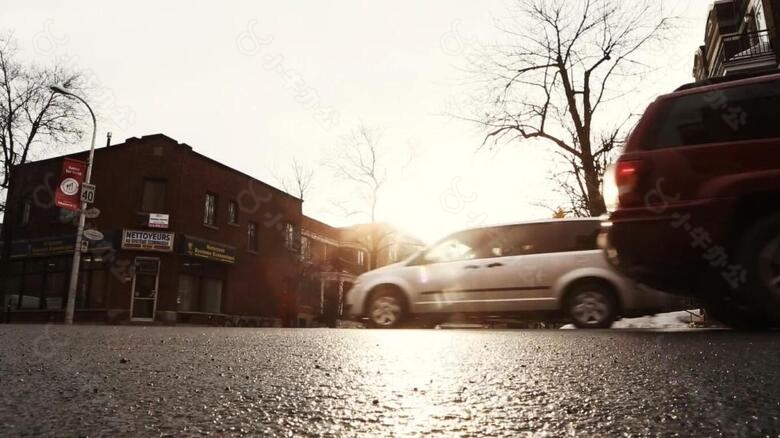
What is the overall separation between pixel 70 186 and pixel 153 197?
4197mm

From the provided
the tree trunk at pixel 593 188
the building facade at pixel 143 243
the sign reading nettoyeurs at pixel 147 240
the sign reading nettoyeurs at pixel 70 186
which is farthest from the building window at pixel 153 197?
the tree trunk at pixel 593 188

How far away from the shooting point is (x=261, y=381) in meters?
2.53

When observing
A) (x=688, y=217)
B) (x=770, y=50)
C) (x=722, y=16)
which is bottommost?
(x=688, y=217)

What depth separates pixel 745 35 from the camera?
844 inches

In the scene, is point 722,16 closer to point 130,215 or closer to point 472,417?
point 130,215

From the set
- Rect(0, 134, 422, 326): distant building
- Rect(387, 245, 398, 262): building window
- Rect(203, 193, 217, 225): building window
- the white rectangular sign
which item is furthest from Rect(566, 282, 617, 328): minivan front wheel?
Rect(387, 245, 398, 262): building window

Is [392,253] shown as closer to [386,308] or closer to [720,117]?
[386,308]

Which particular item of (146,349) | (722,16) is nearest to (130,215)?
(146,349)

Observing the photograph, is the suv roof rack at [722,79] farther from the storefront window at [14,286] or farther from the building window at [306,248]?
the building window at [306,248]

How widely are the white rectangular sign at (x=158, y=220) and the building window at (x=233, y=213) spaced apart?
14.2 feet

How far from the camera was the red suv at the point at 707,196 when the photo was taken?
211 inches

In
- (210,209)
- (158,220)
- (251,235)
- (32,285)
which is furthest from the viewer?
(251,235)

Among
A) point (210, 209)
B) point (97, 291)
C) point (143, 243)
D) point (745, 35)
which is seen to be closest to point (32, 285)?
point (97, 291)

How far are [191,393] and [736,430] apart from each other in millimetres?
1776
